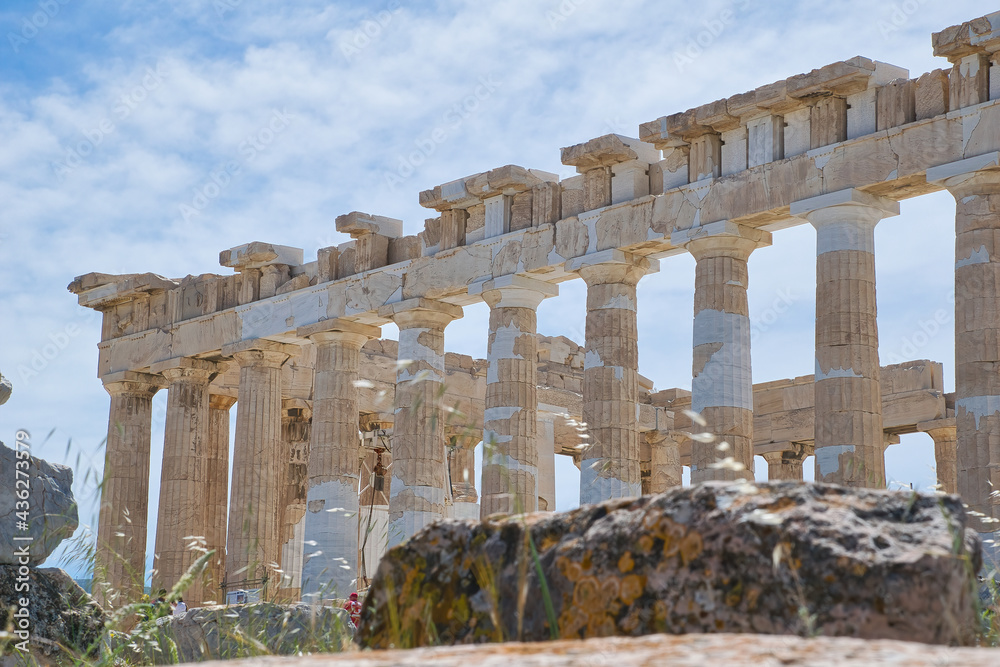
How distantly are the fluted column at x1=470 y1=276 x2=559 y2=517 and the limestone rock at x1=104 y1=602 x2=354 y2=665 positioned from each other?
8.50 m

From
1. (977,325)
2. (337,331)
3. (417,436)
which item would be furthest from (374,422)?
(977,325)

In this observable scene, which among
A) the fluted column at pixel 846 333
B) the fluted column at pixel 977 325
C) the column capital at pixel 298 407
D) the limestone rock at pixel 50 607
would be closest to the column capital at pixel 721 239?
the fluted column at pixel 846 333

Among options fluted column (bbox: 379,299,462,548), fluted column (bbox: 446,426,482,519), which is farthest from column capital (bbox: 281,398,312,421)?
fluted column (bbox: 379,299,462,548)

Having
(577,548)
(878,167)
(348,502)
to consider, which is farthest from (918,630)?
(348,502)

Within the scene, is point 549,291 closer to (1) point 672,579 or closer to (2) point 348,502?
(2) point 348,502

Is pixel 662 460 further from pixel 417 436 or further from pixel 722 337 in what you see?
pixel 722 337

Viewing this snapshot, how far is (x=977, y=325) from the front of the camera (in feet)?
60.8

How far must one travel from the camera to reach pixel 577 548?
5.99 metres

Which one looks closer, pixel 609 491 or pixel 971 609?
pixel 971 609

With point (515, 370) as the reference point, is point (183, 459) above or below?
below

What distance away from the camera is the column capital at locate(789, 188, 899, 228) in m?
20.0

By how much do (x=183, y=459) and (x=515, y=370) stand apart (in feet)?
32.5

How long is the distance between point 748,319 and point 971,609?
16.8 m

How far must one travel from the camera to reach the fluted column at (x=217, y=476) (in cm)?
3338
